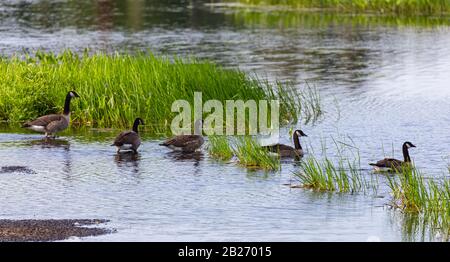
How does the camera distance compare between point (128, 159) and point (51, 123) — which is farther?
point (51, 123)

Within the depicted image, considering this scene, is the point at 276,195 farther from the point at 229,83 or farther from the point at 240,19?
the point at 240,19

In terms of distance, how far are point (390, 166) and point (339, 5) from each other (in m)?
43.8

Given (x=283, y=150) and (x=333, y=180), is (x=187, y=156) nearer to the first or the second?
(x=283, y=150)

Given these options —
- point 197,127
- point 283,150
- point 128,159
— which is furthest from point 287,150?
point 128,159

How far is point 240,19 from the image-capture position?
220 ft

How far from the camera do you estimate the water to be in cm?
2058

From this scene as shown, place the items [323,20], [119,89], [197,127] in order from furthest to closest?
[323,20], [119,89], [197,127]

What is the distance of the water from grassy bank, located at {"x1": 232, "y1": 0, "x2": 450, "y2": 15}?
4.35ft

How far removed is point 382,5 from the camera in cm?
6556

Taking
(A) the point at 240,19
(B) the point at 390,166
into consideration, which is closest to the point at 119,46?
(A) the point at 240,19

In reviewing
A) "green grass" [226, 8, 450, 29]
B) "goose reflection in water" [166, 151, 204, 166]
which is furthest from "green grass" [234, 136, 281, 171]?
"green grass" [226, 8, 450, 29]

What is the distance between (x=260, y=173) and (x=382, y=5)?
4194cm

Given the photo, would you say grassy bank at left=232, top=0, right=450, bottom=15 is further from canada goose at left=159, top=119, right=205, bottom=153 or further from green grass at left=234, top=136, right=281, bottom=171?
green grass at left=234, top=136, right=281, bottom=171

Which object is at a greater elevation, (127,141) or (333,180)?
(127,141)
